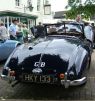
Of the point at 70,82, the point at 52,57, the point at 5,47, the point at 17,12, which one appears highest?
the point at 17,12

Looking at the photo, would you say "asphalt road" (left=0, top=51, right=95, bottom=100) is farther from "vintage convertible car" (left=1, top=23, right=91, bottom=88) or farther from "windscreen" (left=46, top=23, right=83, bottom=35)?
A: "windscreen" (left=46, top=23, right=83, bottom=35)

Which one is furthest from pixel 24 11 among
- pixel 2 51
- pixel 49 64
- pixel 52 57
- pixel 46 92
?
pixel 49 64

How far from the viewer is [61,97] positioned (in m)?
7.18

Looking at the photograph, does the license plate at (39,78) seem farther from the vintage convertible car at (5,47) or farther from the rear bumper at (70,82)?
the vintage convertible car at (5,47)

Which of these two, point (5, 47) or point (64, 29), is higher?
point (64, 29)

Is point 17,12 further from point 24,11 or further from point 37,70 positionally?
point 37,70

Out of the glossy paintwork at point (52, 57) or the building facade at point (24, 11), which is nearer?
the glossy paintwork at point (52, 57)

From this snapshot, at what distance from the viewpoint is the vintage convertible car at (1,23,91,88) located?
680cm

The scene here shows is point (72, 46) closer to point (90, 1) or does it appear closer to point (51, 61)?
point (51, 61)

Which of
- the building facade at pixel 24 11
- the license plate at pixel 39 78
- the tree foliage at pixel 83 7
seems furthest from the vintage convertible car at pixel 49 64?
the building facade at pixel 24 11

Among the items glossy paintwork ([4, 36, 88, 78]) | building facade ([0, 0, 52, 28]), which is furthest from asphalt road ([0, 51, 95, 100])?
building facade ([0, 0, 52, 28])

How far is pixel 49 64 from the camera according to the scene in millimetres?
7008

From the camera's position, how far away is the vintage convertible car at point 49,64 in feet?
22.3

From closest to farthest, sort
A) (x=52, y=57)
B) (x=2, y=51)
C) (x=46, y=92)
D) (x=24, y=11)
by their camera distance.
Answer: (x=52, y=57)
(x=46, y=92)
(x=2, y=51)
(x=24, y=11)
